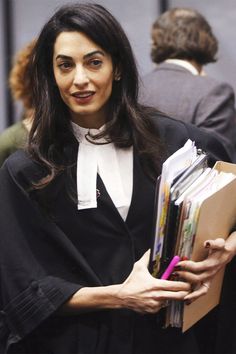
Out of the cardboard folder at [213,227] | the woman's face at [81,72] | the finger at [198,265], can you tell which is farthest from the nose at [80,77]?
the finger at [198,265]

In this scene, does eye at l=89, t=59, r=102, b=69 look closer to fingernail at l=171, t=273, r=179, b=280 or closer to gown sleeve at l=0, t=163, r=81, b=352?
gown sleeve at l=0, t=163, r=81, b=352

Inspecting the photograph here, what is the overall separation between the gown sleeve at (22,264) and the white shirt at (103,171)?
15cm

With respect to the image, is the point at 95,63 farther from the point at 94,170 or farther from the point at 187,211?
the point at 187,211

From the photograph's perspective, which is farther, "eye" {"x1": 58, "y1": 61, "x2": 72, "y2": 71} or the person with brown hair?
the person with brown hair

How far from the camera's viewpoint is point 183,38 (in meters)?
3.47

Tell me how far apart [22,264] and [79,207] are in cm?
22

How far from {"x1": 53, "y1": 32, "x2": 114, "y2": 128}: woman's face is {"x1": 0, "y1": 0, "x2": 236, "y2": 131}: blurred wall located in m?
2.39

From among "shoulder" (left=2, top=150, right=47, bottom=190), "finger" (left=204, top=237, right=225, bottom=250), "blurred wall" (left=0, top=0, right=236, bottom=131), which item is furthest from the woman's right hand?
"blurred wall" (left=0, top=0, right=236, bottom=131)

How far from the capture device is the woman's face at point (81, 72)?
215cm

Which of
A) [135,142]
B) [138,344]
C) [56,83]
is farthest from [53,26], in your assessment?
[138,344]

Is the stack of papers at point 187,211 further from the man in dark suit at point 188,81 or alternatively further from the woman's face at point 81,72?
the man in dark suit at point 188,81

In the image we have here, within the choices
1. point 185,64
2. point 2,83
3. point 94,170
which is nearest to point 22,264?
point 94,170

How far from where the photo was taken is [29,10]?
5047 millimetres

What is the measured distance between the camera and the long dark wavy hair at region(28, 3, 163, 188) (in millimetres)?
2178
